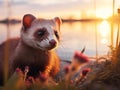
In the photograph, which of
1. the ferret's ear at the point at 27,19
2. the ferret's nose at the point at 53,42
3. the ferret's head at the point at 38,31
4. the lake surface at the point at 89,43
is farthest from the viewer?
the lake surface at the point at 89,43

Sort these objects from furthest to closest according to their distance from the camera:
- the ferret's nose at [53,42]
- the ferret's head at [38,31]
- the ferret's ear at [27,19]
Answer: the ferret's ear at [27,19]
the ferret's head at [38,31]
the ferret's nose at [53,42]

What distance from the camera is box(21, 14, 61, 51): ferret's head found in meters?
3.28

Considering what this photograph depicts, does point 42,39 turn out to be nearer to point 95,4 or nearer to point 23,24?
point 23,24

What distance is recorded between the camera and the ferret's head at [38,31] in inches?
129

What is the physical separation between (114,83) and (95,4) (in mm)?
612

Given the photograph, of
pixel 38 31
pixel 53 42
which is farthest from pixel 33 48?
pixel 53 42

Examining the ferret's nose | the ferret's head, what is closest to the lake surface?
the ferret's head

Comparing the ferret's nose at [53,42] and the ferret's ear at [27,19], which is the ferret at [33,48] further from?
the ferret's nose at [53,42]

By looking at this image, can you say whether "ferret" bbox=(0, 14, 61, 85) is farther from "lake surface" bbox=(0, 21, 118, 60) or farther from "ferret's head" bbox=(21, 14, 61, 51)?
"lake surface" bbox=(0, 21, 118, 60)

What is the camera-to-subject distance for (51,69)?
12.2 ft

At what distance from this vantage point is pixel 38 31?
3385 mm

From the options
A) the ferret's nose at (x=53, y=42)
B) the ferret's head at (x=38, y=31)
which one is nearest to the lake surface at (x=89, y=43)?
the ferret's head at (x=38, y=31)

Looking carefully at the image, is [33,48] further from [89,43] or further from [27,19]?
[89,43]

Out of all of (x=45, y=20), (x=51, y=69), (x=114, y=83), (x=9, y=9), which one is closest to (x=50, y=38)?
(x=45, y=20)
